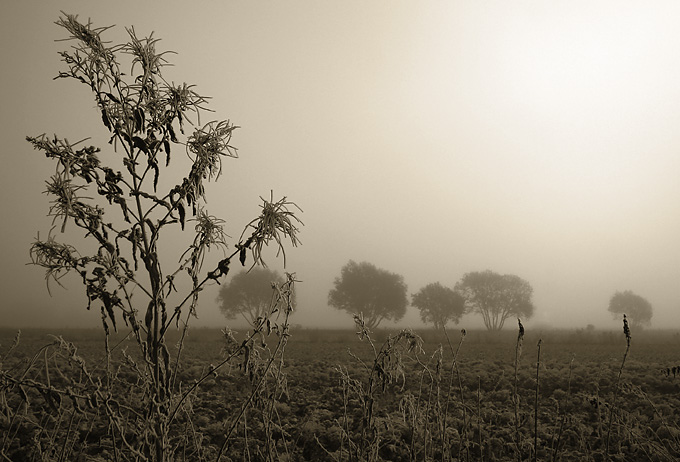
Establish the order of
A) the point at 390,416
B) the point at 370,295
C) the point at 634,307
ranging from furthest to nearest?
the point at 634,307, the point at 370,295, the point at 390,416

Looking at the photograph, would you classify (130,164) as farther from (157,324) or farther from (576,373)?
(576,373)

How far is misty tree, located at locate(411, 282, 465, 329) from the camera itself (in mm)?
69000

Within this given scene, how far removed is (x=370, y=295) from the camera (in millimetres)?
63000

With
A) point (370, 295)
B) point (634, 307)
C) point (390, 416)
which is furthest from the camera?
point (634, 307)

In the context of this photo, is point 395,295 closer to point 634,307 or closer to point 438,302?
point 438,302

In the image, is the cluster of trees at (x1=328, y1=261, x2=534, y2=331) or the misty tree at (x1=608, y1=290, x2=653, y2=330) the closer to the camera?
the cluster of trees at (x1=328, y1=261, x2=534, y2=331)

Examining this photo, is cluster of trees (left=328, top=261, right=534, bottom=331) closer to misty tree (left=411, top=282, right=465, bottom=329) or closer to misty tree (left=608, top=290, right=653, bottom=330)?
misty tree (left=411, top=282, right=465, bottom=329)

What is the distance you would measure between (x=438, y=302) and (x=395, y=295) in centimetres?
980

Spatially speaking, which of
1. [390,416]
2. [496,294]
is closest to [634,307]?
[496,294]

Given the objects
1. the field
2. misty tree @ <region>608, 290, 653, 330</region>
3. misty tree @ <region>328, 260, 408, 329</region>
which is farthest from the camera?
misty tree @ <region>608, 290, 653, 330</region>

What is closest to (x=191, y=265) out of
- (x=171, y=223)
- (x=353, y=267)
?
(x=171, y=223)

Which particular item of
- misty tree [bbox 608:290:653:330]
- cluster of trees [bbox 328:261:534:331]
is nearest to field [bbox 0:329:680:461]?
cluster of trees [bbox 328:261:534:331]

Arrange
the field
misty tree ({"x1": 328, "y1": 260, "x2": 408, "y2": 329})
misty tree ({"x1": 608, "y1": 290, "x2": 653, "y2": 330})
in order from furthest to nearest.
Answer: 1. misty tree ({"x1": 608, "y1": 290, "x2": 653, "y2": 330})
2. misty tree ({"x1": 328, "y1": 260, "x2": 408, "y2": 329})
3. the field

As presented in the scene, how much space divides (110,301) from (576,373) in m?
14.1
